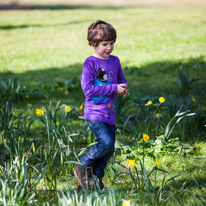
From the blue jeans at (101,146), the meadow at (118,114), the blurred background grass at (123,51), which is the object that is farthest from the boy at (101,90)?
the blurred background grass at (123,51)

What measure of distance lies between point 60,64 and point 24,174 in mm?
5486

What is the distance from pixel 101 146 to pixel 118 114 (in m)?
1.32

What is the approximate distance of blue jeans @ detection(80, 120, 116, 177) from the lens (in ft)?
8.70

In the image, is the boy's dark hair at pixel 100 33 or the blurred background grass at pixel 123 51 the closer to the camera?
the boy's dark hair at pixel 100 33

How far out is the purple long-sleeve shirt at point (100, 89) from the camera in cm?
265

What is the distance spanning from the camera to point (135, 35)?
34.9 ft

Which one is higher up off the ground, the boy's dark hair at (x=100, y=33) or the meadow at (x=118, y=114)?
the boy's dark hair at (x=100, y=33)

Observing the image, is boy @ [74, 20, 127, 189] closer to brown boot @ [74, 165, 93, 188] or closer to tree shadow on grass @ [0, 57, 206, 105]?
brown boot @ [74, 165, 93, 188]

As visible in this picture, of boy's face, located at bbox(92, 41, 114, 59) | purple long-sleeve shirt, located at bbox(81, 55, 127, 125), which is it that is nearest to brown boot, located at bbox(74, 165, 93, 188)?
purple long-sleeve shirt, located at bbox(81, 55, 127, 125)

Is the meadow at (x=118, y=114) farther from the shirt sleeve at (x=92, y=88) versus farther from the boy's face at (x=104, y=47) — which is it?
the boy's face at (x=104, y=47)

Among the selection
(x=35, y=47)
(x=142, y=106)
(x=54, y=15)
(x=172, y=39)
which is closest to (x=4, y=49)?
(x=35, y=47)

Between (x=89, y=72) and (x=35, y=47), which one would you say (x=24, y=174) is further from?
(x=35, y=47)

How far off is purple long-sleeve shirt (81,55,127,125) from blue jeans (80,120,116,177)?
53mm

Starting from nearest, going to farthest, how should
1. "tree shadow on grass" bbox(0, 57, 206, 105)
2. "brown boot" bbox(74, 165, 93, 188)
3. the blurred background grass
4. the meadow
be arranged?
1. the meadow
2. "brown boot" bbox(74, 165, 93, 188)
3. "tree shadow on grass" bbox(0, 57, 206, 105)
4. the blurred background grass
